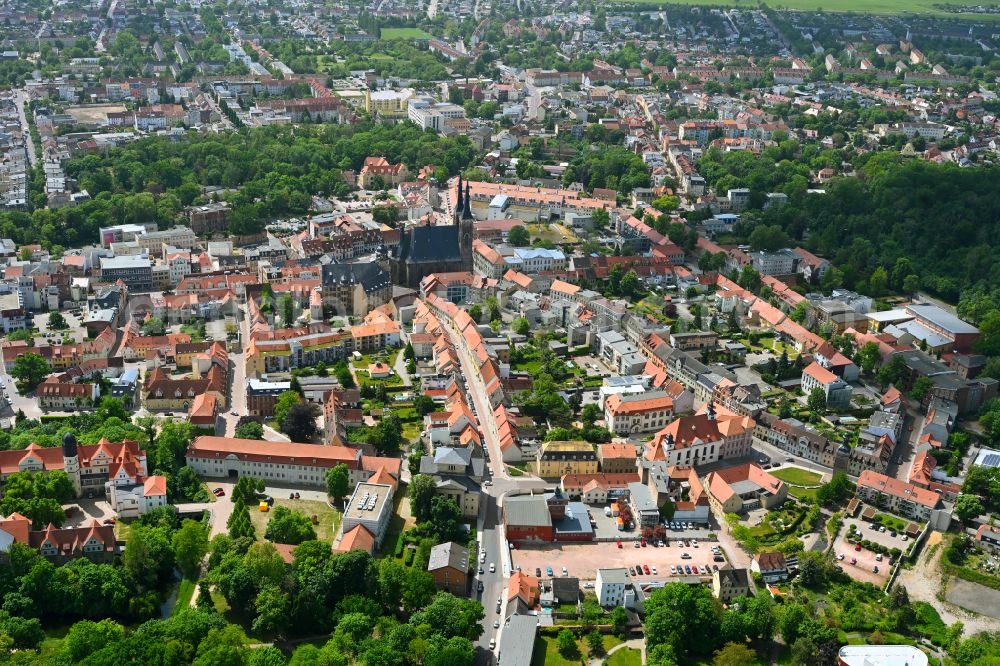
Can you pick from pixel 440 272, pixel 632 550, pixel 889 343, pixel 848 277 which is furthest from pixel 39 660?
pixel 848 277

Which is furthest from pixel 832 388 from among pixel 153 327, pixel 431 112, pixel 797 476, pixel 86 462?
pixel 431 112

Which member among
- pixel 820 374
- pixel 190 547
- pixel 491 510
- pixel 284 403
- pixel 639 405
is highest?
pixel 820 374

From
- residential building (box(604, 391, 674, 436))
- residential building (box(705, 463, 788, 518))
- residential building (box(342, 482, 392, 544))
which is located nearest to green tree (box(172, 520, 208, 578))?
residential building (box(342, 482, 392, 544))

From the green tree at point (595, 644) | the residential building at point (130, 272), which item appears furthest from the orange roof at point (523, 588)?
the residential building at point (130, 272)

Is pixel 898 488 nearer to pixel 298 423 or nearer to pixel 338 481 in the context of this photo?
pixel 338 481

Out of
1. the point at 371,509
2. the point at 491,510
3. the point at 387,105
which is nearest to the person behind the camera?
the point at 371,509

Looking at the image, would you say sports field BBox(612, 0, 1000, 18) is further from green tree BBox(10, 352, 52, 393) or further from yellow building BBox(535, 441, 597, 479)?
yellow building BBox(535, 441, 597, 479)

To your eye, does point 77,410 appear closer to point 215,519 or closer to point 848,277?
point 215,519
